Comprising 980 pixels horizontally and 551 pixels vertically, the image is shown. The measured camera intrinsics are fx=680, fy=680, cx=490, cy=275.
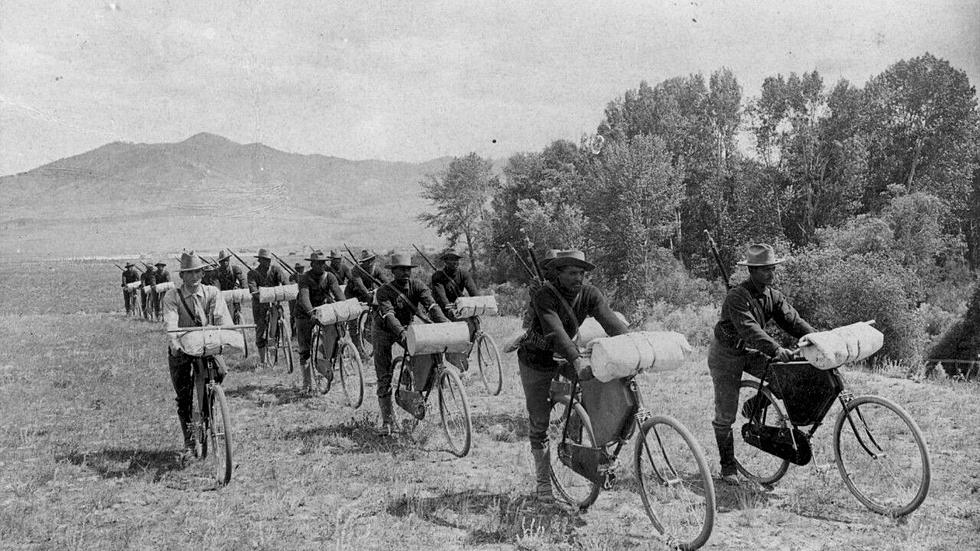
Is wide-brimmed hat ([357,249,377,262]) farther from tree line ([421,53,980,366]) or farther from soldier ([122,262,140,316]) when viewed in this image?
tree line ([421,53,980,366])

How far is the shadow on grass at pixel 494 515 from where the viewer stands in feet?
18.2

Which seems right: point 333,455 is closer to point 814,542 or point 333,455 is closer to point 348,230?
point 814,542

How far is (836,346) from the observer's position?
554cm

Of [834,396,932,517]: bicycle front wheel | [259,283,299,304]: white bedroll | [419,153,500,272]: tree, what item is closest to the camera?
[834,396,932,517]: bicycle front wheel

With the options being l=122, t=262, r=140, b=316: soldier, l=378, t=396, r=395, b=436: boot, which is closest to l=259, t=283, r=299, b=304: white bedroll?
l=378, t=396, r=395, b=436: boot

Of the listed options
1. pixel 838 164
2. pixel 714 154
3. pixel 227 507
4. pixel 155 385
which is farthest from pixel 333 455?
pixel 714 154

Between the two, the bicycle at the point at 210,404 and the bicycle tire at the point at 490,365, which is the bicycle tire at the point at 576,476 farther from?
the bicycle tire at the point at 490,365

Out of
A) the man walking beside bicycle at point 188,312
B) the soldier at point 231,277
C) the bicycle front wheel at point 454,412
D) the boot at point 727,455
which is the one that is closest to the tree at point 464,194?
the soldier at point 231,277

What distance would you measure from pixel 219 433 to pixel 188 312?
1.33m

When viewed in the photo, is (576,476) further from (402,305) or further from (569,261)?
(402,305)

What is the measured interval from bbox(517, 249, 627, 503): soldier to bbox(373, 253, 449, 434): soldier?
101 inches

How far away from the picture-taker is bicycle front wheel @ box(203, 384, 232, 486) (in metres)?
6.61

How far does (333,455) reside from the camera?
796 cm

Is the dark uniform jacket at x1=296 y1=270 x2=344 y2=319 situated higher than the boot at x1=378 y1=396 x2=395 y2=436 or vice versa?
the dark uniform jacket at x1=296 y1=270 x2=344 y2=319
